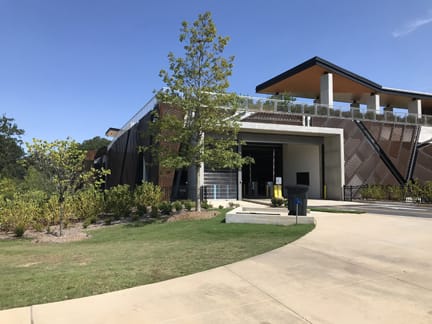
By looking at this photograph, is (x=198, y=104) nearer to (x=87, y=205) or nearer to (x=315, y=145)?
(x=87, y=205)

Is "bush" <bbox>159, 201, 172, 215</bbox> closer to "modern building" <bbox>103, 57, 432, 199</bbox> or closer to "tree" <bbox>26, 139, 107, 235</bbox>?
"tree" <bbox>26, 139, 107, 235</bbox>

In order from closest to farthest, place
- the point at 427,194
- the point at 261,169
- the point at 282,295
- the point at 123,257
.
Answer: the point at 282,295 → the point at 123,257 → the point at 427,194 → the point at 261,169

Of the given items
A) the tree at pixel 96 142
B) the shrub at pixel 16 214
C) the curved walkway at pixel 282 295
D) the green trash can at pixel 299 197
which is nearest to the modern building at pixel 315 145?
the shrub at pixel 16 214

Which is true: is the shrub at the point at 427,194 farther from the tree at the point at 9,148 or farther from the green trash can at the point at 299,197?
the tree at the point at 9,148

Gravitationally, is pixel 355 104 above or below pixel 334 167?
above

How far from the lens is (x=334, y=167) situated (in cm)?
2527

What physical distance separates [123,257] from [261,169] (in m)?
26.7

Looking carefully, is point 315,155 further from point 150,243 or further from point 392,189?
point 150,243

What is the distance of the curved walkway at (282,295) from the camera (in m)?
3.74

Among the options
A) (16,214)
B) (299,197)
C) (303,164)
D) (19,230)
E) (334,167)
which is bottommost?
(19,230)

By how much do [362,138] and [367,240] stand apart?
64.2 feet

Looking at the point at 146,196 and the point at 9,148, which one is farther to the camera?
the point at 9,148

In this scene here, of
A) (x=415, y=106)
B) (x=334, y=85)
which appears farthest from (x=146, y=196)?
(x=415, y=106)

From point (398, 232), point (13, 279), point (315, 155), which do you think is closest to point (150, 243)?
point (13, 279)
